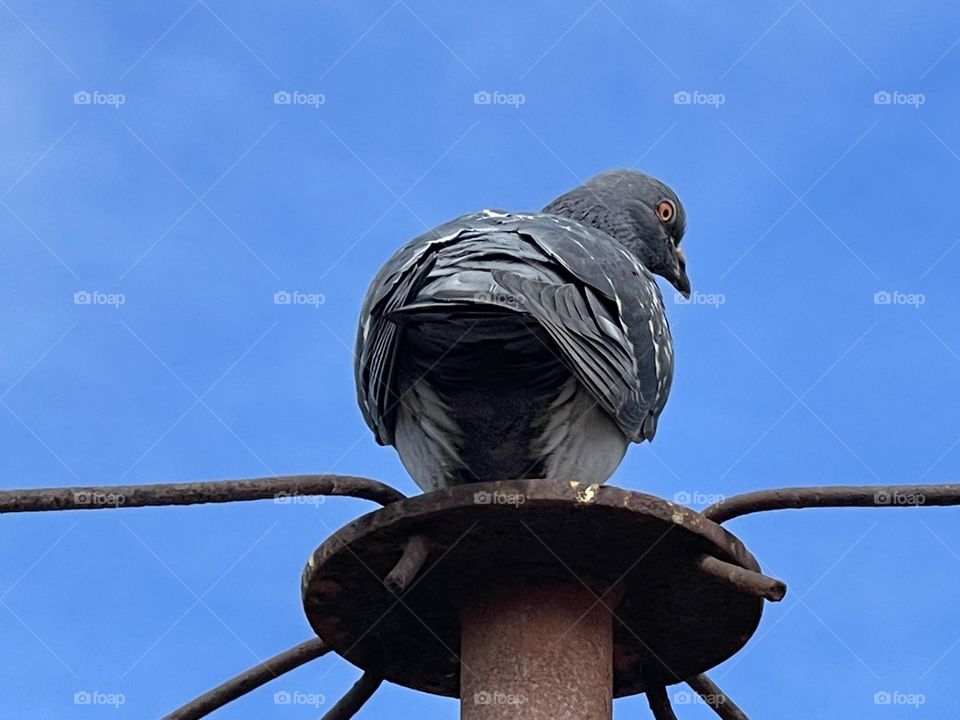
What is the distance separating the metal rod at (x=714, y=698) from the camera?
680 centimetres

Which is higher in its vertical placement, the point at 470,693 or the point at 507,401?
the point at 507,401

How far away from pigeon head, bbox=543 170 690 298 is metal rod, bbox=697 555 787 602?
2.33m

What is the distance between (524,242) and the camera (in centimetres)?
618

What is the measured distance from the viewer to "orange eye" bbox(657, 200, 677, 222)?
324 inches

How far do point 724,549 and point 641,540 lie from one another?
0.29 m

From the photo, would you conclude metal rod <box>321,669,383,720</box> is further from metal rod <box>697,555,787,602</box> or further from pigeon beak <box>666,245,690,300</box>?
pigeon beak <box>666,245,690,300</box>

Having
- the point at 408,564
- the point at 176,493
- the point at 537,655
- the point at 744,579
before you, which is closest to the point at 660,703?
the point at 537,655

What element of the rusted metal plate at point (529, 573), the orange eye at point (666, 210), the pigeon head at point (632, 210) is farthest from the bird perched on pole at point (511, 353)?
the orange eye at point (666, 210)

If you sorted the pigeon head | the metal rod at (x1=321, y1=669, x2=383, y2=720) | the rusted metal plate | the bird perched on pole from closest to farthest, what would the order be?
the rusted metal plate, the bird perched on pole, the metal rod at (x1=321, y1=669, x2=383, y2=720), the pigeon head

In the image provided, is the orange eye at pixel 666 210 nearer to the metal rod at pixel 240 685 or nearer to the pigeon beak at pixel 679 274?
the pigeon beak at pixel 679 274

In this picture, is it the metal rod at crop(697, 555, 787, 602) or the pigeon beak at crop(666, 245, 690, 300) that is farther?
the pigeon beak at crop(666, 245, 690, 300)

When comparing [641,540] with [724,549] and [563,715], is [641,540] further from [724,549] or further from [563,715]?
[563,715]

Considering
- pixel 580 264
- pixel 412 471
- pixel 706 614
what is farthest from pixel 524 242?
pixel 706 614

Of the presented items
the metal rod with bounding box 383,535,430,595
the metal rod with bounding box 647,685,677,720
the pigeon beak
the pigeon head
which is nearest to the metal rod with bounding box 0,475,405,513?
the metal rod with bounding box 383,535,430,595
